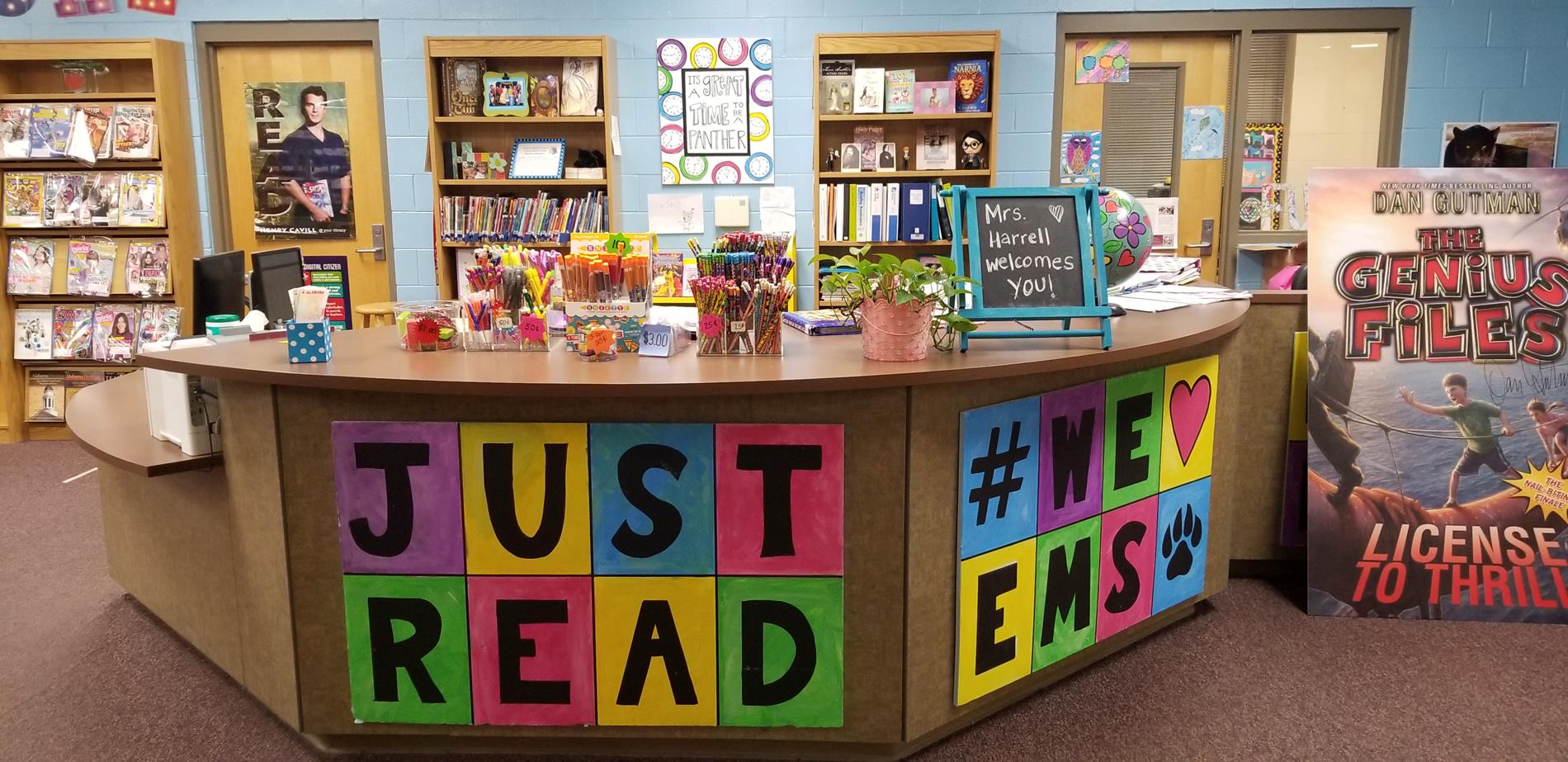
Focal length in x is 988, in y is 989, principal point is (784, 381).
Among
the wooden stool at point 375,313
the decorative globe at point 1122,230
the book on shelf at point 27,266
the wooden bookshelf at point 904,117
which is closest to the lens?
the decorative globe at point 1122,230

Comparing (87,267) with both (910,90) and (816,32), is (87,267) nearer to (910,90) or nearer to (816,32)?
(816,32)

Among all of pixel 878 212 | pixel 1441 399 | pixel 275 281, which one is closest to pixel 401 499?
pixel 275 281

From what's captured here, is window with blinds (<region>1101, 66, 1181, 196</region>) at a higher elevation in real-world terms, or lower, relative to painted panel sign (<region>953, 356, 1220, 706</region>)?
higher

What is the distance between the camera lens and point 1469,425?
2967 millimetres

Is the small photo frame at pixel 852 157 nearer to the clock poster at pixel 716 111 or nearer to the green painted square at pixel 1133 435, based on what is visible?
the clock poster at pixel 716 111

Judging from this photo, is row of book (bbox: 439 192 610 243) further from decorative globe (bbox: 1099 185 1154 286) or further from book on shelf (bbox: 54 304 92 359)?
decorative globe (bbox: 1099 185 1154 286)

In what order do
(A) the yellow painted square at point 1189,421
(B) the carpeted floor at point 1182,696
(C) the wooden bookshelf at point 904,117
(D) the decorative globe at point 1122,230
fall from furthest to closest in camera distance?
(C) the wooden bookshelf at point 904,117 < (D) the decorative globe at point 1122,230 < (A) the yellow painted square at point 1189,421 < (B) the carpeted floor at point 1182,696

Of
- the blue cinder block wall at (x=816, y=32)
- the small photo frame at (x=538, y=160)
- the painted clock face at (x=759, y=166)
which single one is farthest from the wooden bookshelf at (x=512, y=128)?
the painted clock face at (x=759, y=166)

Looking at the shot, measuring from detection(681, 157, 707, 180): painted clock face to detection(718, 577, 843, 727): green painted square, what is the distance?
353 centimetres

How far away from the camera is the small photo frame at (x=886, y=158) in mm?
5102

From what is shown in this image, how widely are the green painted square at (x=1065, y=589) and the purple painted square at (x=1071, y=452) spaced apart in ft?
0.14

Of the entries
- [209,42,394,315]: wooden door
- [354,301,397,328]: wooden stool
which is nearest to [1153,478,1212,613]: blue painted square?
[354,301,397,328]: wooden stool

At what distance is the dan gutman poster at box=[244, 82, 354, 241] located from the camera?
17.6 feet

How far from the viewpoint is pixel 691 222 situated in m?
5.36
